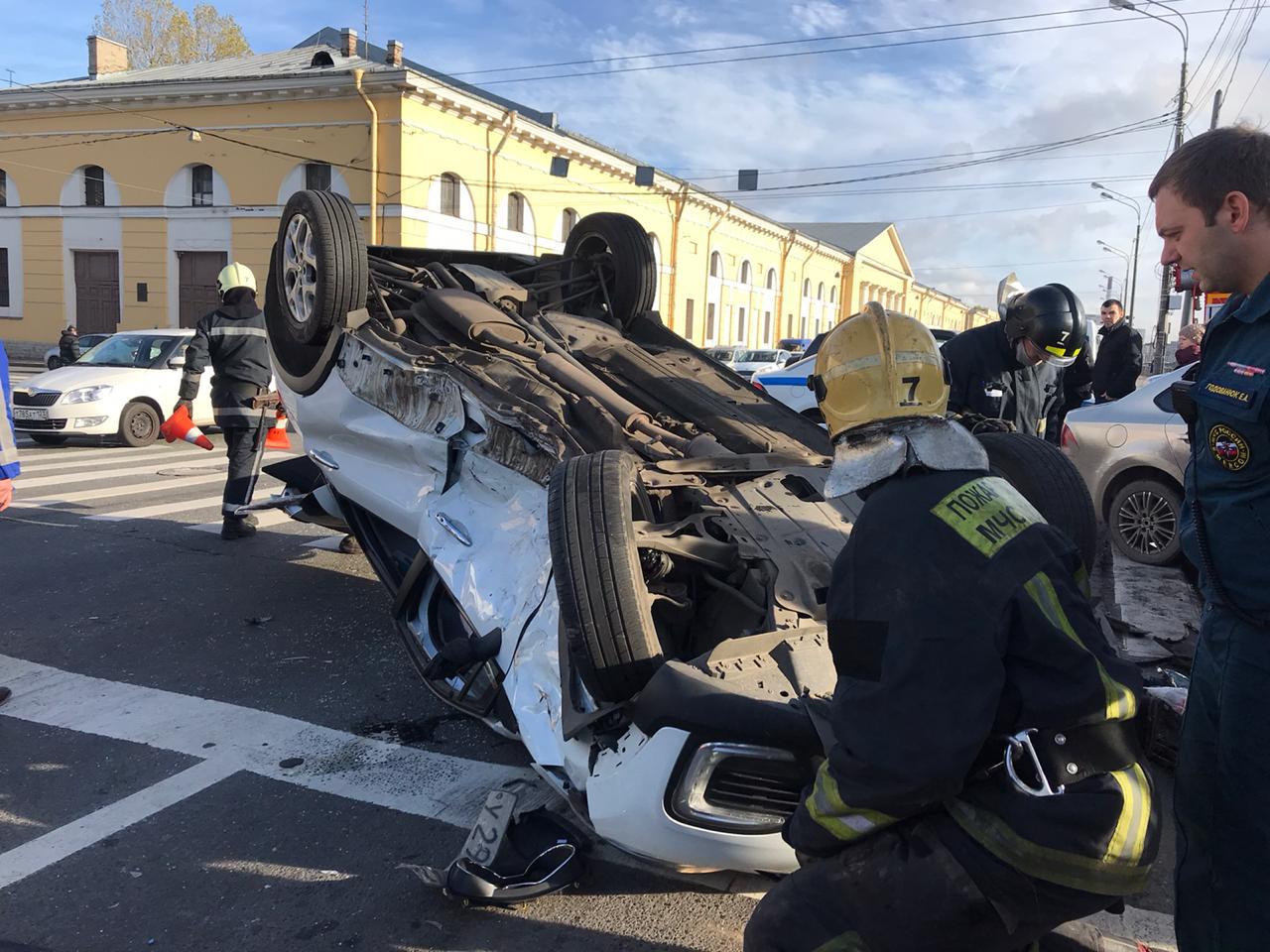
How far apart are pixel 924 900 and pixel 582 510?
145 cm

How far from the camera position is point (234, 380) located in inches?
255

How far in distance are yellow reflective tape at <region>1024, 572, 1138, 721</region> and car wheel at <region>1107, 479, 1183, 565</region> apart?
18.1 ft

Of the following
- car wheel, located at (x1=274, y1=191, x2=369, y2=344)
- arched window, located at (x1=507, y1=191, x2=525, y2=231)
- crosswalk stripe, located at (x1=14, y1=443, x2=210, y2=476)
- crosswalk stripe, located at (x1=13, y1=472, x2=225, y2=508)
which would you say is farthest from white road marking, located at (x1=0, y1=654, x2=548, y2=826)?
arched window, located at (x1=507, y1=191, x2=525, y2=231)

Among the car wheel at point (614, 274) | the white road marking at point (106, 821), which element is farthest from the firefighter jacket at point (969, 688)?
the car wheel at point (614, 274)

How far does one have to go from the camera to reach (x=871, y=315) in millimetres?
1648

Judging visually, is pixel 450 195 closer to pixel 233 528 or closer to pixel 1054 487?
pixel 233 528

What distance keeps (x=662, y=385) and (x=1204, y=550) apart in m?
2.74

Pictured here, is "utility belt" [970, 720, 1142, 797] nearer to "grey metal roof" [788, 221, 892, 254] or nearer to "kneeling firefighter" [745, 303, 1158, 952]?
"kneeling firefighter" [745, 303, 1158, 952]

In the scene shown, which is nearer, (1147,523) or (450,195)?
(1147,523)

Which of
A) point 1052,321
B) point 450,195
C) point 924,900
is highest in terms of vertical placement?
point 450,195

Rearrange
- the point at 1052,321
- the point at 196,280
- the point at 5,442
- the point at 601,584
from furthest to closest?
1. the point at 196,280
2. the point at 1052,321
3. the point at 5,442
4. the point at 601,584

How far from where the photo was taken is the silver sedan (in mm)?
6332

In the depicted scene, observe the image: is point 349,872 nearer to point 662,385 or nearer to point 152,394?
point 662,385

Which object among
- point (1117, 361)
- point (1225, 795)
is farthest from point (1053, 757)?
point (1117, 361)
